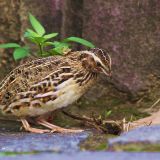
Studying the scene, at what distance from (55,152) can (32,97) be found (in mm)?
1576

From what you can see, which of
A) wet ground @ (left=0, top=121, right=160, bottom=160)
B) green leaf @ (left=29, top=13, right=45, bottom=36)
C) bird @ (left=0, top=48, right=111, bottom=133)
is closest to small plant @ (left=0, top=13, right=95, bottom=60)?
green leaf @ (left=29, top=13, right=45, bottom=36)

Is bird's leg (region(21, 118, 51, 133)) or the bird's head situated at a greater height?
the bird's head

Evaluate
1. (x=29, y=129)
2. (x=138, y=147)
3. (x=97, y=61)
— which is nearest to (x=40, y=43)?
(x=97, y=61)

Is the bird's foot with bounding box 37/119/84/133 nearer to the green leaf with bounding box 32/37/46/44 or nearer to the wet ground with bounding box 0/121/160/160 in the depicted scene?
the green leaf with bounding box 32/37/46/44

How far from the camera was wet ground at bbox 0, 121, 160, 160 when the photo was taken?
7.67ft

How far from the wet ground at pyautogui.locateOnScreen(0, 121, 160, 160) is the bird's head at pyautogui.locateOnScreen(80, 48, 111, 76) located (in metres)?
1.03

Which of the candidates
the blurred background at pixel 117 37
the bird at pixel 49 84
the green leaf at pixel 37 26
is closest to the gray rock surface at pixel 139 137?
the bird at pixel 49 84

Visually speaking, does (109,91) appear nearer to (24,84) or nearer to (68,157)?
(24,84)

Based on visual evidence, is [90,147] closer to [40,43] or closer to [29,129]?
[29,129]

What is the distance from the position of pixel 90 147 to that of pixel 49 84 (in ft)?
4.60

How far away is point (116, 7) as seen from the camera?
4.82 metres

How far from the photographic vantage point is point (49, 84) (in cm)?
416

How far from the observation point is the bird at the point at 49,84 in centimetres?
414

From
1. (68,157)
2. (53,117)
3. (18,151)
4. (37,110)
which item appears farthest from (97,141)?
(53,117)
